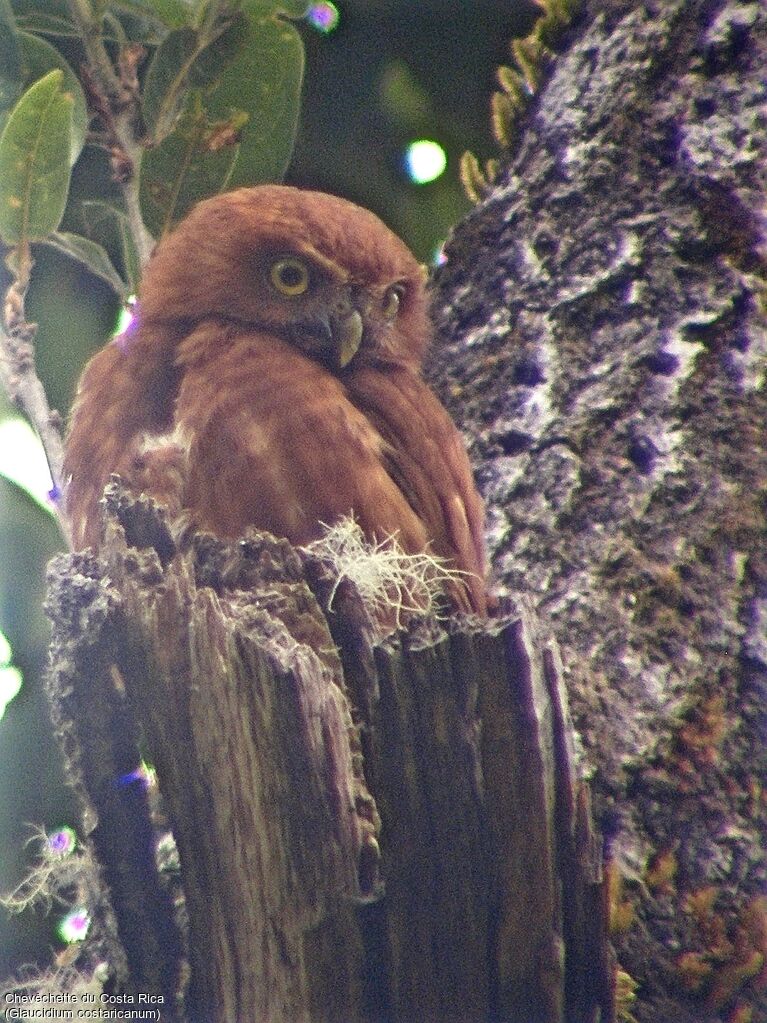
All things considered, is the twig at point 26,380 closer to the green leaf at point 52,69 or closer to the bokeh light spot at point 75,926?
the green leaf at point 52,69

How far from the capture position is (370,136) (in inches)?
55.7

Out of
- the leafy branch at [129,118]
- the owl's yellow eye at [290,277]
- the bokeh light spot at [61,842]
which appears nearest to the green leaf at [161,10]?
the leafy branch at [129,118]

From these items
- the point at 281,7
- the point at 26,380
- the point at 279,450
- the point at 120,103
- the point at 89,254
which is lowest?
the point at 279,450

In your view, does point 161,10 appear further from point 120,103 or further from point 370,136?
point 370,136

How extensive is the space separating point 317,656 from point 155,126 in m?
0.81

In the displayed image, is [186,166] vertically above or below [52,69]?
below

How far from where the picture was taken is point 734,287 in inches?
55.6

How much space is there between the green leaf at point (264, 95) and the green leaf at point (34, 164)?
0.65 feet

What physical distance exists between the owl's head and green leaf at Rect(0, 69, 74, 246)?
0.15m

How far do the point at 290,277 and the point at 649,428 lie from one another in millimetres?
498

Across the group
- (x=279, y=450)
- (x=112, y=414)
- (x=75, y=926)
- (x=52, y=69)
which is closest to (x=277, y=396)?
(x=279, y=450)

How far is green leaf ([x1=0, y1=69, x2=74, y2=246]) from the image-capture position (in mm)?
1365

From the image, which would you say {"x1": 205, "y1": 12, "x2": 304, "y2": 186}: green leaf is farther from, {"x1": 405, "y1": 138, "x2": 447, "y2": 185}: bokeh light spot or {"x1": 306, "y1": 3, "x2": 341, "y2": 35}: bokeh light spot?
{"x1": 405, "y1": 138, "x2": 447, "y2": 185}: bokeh light spot

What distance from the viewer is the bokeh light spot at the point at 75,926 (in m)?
1.14
